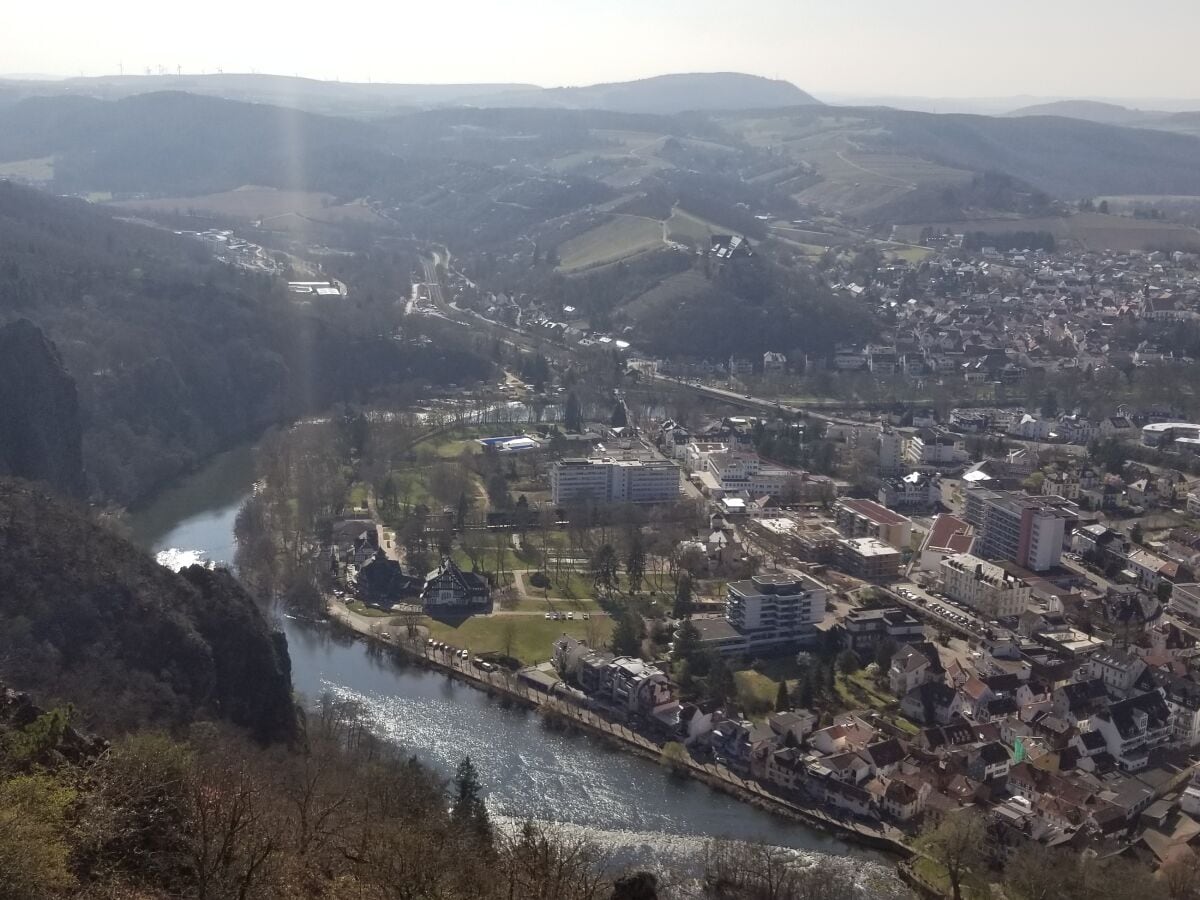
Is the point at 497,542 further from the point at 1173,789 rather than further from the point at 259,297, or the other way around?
the point at 259,297

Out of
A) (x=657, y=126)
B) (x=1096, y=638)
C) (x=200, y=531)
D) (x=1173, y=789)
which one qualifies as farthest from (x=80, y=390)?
(x=657, y=126)

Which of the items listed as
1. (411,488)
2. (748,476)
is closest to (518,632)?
(411,488)

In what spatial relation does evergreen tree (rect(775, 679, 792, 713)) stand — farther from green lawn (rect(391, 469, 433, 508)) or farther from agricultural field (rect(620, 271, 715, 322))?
agricultural field (rect(620, 271, 715, 322))

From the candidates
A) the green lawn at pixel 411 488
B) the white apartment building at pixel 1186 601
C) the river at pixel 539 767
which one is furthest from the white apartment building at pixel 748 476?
the river at pixel 539 767

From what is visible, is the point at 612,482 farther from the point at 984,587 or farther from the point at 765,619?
the point at 984,587

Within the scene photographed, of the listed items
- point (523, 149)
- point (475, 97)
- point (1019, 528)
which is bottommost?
point (1019, 528)

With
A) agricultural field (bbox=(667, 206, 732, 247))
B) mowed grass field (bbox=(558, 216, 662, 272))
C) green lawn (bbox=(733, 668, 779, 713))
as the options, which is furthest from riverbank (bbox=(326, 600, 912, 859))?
agricultural field (bbox=(667, 206, 732, 247))
